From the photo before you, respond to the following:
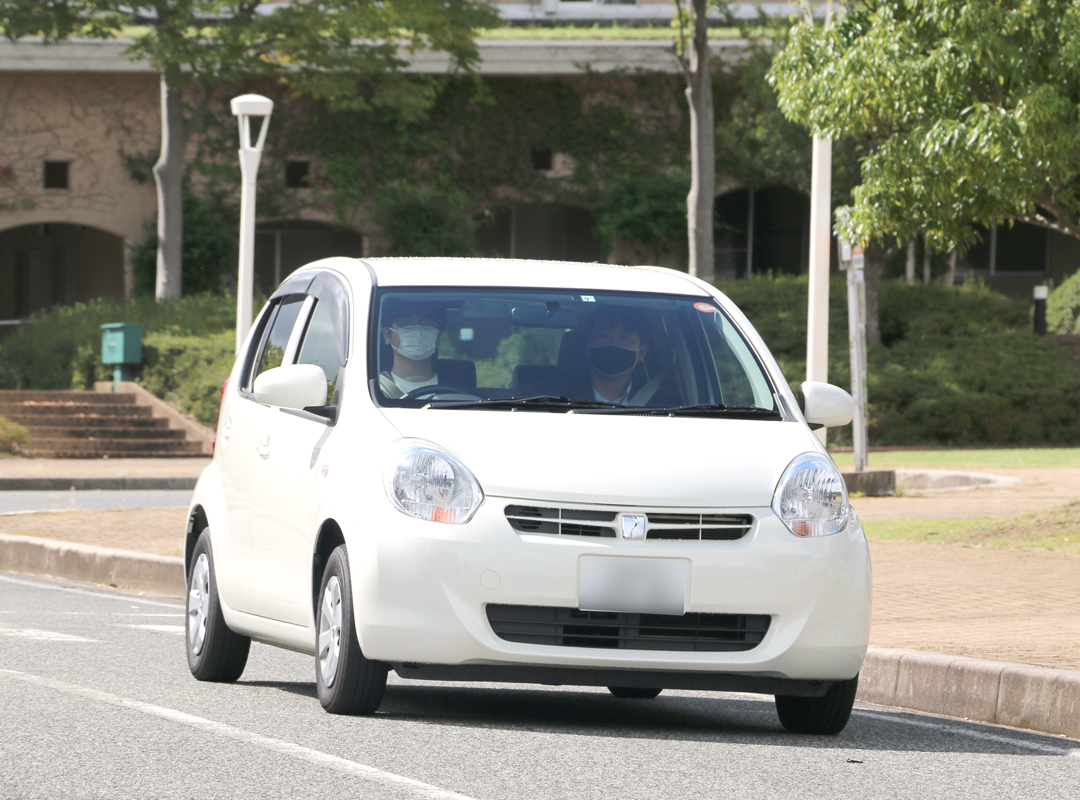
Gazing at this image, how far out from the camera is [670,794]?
530cm

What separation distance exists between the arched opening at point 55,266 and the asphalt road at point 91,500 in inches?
838

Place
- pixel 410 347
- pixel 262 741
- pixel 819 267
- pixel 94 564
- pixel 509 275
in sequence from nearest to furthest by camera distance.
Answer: pixel 262 741
pixel 410 347
pixel 509 275
pixel 94 564
pixel 819 267

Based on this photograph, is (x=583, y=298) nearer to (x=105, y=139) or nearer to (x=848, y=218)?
(x=848, y=218)

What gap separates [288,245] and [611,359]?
120 ft

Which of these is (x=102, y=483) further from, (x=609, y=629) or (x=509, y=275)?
(x=609, y=629)

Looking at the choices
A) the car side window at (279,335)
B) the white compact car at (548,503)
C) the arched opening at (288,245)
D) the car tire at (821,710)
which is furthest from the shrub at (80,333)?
the car tire at (821,710)

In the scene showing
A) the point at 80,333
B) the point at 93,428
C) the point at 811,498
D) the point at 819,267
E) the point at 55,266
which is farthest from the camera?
the point at 55,266

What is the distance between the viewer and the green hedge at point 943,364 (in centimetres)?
3075

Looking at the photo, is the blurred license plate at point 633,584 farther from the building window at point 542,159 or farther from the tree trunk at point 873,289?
the building window at point 542,159

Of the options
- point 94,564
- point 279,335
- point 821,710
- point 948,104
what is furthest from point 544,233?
point 821,710

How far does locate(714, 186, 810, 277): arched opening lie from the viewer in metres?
43.8

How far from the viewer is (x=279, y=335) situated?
7.94 metres

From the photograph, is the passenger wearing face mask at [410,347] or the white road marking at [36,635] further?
the white road marking at [36,635]

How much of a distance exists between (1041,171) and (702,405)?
920 centimetres
